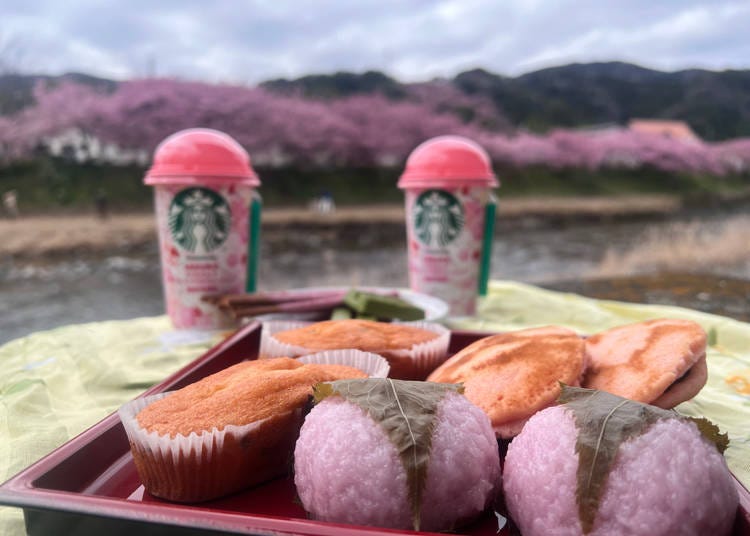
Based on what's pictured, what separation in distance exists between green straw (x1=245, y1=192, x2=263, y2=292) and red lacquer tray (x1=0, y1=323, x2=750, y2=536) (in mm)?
1379

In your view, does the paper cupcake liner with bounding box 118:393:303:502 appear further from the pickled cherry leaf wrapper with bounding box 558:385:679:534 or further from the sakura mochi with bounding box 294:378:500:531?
the pickled cherry leaf wrapper with bounding box 558:385:679:534

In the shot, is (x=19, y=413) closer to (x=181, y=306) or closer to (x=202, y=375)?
(x=202, y=375)

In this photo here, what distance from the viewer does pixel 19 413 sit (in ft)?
4.53

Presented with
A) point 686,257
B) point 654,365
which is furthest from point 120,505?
point 686,257

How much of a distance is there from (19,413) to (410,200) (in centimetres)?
169

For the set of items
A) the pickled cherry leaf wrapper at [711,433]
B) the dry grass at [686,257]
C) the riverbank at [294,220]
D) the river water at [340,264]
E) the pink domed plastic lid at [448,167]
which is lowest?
the river water at [340,264]

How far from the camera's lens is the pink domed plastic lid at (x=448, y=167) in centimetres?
234

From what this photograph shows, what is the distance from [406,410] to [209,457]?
36cm

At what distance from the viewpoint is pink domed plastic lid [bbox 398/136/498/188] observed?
234cm

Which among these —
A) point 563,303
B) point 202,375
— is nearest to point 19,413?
point 202,375

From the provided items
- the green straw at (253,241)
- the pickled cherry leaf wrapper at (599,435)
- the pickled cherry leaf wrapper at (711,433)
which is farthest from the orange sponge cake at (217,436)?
the green straw at (253,241)

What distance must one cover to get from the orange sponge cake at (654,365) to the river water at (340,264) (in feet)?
9.56

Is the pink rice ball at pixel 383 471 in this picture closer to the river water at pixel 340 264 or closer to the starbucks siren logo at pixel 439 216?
the starbucks siren logo at pixel 439 216

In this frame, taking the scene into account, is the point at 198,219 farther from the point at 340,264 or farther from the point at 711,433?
the point at 340,264
